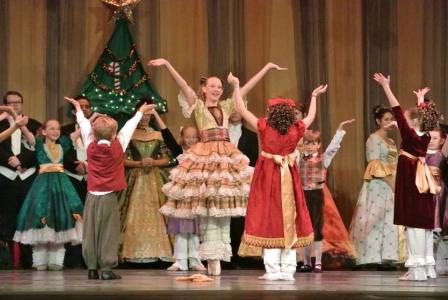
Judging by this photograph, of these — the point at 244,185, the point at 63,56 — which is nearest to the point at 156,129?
the point at 63,56

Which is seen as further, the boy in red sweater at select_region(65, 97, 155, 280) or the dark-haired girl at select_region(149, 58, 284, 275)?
the dark-haired girl at select_region(149, 58, 284, 275)

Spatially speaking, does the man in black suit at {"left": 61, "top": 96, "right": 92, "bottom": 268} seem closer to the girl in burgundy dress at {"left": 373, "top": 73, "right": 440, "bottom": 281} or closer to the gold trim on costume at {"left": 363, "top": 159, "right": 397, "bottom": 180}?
the gold trim on costume at {"left": 363, "top": 159, "right": 397, "bottom": 180}

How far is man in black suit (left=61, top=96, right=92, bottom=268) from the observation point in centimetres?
820

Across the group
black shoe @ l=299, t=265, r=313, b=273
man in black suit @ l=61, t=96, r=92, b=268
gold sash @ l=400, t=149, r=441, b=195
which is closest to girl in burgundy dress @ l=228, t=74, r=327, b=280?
gold sash @ l=400, t=149, r=441, b=195

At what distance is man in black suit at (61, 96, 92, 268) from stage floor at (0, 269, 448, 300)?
1.38 m

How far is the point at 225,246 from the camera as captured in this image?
7.09 meters

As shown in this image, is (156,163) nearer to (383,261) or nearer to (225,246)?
(225,246)

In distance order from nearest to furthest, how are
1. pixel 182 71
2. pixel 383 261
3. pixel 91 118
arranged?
pixel 91 118 < pixel 383 261 < pixel 182 71

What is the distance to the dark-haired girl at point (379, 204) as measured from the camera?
8430 millimetres

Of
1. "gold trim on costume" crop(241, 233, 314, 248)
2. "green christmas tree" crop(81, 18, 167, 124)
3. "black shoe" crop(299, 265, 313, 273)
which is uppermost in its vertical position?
"green christmas tree" crop(81, 18, 167, 124)

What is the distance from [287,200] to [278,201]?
0.20 ft

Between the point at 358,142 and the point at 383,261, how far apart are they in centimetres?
127

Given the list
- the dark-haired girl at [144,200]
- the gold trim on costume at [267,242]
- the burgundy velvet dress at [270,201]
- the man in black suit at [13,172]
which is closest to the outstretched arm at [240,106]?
the burgundy velvet dress at [270,201]

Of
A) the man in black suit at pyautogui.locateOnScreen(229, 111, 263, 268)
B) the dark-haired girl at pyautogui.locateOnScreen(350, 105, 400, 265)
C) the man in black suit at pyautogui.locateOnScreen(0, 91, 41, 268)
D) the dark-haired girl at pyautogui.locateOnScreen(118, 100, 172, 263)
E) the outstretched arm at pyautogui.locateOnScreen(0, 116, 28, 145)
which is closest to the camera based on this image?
the outstretched arm at pyautogui.locateOnScreen(0, 116, 28, 145)
